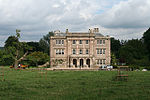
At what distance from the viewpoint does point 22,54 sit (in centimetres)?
7250

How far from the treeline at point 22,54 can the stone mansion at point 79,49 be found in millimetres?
4603

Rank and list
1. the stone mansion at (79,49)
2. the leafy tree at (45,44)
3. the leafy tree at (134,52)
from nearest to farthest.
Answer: the stone mansion at (79,49), the leafy tree at (134,52), the leafy tree at (45,44)

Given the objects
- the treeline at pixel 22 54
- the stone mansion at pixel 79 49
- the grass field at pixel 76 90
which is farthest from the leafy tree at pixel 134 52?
the grass field at pixel 76 90

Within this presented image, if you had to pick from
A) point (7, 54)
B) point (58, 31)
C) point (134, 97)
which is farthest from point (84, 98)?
point (58, 31)

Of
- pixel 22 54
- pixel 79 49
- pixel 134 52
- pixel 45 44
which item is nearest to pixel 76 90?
pixel 79 49

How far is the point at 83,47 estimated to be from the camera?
60.8 metres

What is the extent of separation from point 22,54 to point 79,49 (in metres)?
20.9

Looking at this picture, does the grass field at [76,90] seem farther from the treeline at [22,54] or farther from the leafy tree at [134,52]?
the leafy tree at [134,52]

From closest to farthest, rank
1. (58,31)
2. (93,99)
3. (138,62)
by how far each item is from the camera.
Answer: (93,99)
(138,62)
(58,31)

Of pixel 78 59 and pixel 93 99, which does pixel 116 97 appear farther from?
→ pixel 78 59

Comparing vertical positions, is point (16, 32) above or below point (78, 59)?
above

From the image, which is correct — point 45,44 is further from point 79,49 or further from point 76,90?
point 76,90

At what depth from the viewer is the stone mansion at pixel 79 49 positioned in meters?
60.2

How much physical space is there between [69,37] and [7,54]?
60.0 ft
